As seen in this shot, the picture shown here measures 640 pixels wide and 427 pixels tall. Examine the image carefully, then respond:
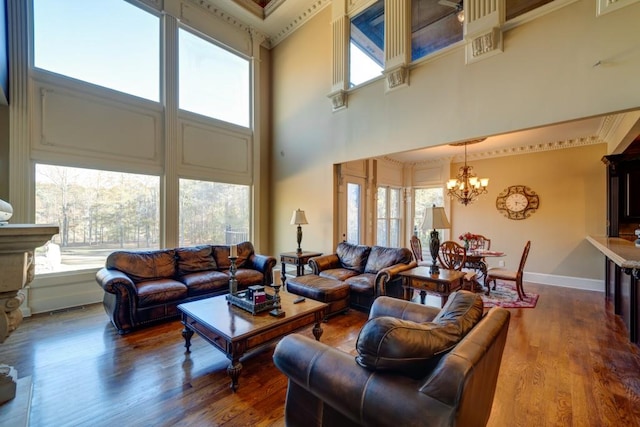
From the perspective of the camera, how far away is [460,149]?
246 inches

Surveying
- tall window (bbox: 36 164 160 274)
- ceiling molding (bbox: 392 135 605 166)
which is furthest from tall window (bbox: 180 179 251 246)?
ceiling molding (bbox: 392 135 605 166)

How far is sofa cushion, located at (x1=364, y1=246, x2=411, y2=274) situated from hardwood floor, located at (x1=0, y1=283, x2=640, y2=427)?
0.98 m

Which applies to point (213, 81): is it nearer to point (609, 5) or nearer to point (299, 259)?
point (299, 259)

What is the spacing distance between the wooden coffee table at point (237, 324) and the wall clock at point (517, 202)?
5499 millimetres

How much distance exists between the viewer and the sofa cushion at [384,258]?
3.99m

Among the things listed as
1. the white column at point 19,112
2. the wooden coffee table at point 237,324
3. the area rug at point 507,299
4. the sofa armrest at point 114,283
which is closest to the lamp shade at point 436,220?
the wooden coffee table at point 237,324

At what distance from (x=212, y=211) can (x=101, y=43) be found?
318 centimetres

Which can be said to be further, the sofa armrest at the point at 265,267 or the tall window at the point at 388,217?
the tall window at the point at 388,217

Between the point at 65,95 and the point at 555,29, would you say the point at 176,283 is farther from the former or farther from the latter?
the point at 555,29

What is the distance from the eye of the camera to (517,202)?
6.00 metres

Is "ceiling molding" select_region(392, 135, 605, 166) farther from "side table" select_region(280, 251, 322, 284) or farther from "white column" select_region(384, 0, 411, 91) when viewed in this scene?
"side table" select_region(280, 251, 322, 284)

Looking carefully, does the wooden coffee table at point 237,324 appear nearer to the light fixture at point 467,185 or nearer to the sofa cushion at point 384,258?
the sofa cushion at point 384,258

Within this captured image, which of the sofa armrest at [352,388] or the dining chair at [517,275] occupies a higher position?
the sofa armrest at [352,388]

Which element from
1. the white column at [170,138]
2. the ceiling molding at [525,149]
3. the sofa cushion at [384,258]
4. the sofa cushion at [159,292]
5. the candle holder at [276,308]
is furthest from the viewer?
the ceiling molding at [525,149]
